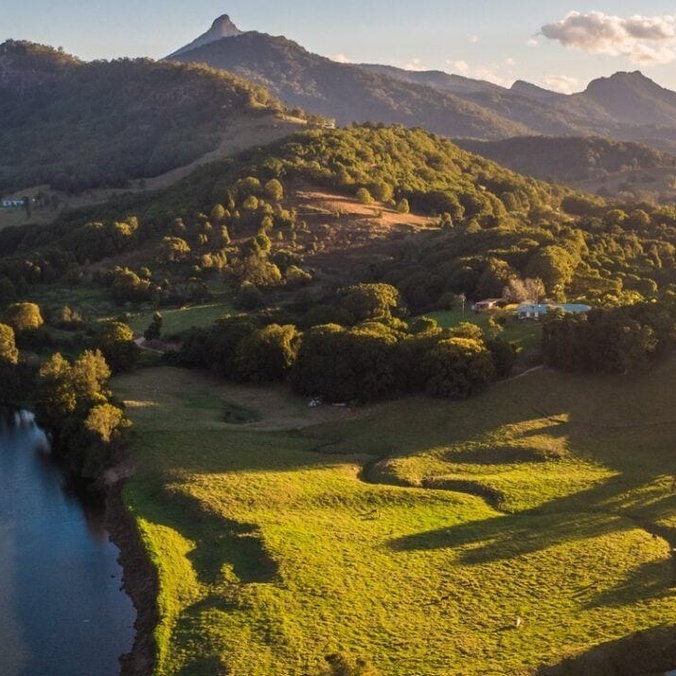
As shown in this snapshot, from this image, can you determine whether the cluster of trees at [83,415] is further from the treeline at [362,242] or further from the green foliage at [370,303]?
the treeline at [362,242]

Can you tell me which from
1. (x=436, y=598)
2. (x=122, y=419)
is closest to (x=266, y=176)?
(x=122, y=419)

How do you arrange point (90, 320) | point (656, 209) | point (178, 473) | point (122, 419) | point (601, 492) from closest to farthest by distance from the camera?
point (601, 492) → point (178, 473) → point (122, 419) → point (90, 320) → point (656, 209)

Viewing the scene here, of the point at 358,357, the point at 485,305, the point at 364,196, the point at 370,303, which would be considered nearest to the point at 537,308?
the point at 485,305

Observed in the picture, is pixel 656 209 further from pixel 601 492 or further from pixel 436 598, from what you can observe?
pixel 436 598

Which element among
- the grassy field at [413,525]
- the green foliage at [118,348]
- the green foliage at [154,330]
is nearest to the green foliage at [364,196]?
the green foliage at [154,330]

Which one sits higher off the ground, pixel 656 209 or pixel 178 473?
pixel 656 209
